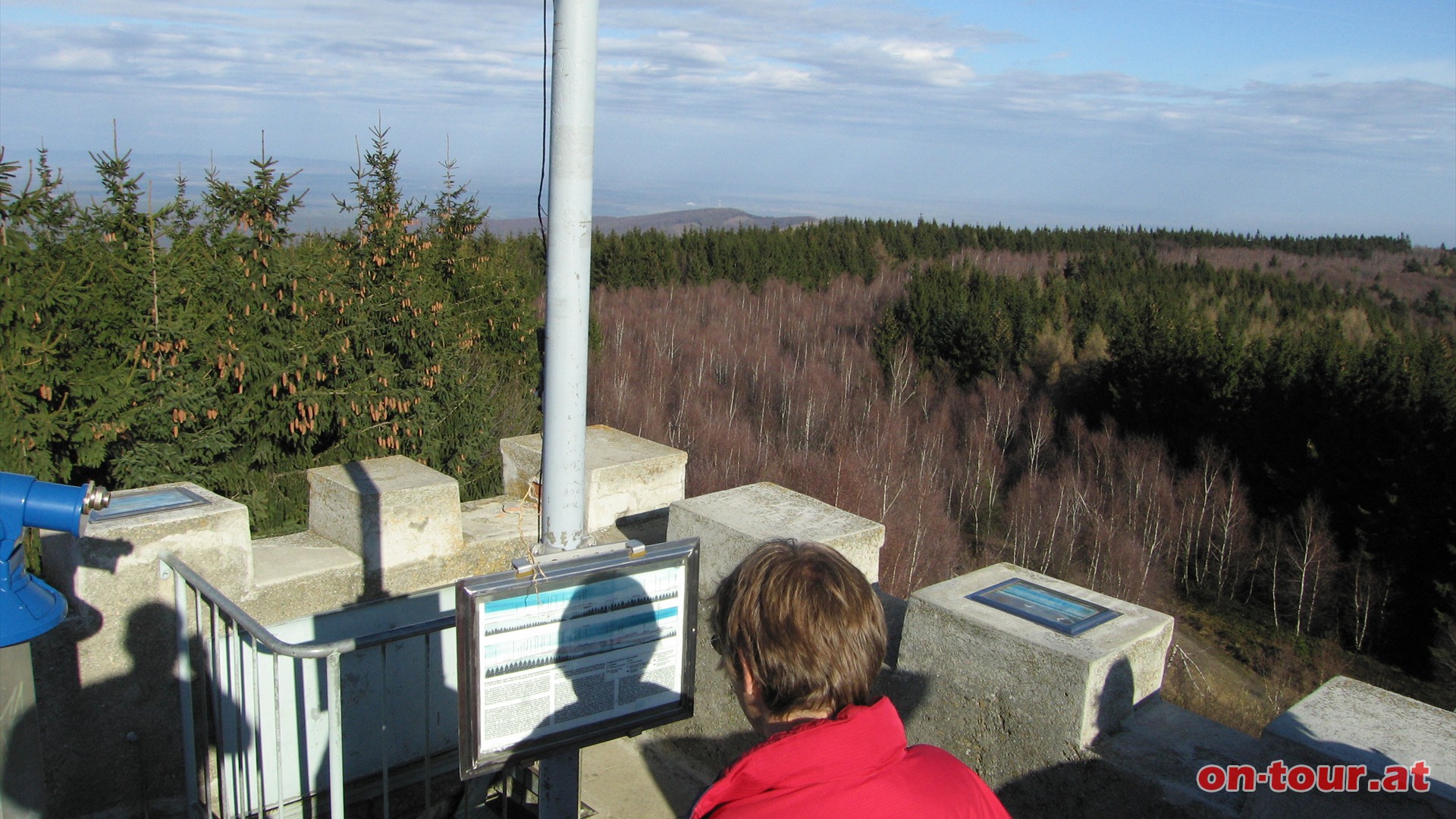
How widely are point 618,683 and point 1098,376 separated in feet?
100

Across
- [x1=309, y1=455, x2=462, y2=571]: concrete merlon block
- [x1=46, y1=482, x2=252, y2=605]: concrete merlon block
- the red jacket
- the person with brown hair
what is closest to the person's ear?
the person with brown hair

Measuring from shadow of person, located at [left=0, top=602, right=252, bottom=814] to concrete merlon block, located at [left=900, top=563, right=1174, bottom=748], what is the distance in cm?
231

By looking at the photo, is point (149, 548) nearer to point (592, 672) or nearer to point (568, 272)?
point (592, 672)

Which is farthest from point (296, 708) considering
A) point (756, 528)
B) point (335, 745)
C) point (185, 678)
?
point (756, 528)

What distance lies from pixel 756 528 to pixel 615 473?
1155 mm

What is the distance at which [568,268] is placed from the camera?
251 centimetres

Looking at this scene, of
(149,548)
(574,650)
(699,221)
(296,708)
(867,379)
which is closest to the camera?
(574,650)

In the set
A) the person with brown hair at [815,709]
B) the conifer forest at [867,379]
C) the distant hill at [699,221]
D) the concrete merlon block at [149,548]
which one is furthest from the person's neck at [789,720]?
the distant hill at [699,221]

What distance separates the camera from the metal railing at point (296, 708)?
2.94 meters

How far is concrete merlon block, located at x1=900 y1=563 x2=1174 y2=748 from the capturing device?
2.78m

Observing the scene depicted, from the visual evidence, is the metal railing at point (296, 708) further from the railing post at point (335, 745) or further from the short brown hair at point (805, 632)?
the short brown hair at point (805, 632)

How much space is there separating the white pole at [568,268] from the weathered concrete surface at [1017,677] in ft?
3.93

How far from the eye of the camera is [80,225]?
6.20 metres

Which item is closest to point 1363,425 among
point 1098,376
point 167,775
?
point 1098,376
